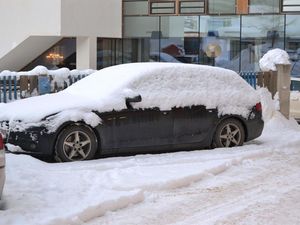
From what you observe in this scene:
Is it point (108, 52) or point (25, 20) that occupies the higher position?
point (25, 20)

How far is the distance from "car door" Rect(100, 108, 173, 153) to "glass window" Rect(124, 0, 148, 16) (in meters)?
19.1

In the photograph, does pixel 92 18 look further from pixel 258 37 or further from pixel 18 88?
pixel 18 88

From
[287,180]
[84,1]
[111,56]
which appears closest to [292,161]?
[287,180]

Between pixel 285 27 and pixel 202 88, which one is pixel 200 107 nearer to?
pixel 202 88

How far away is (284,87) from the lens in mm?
15859

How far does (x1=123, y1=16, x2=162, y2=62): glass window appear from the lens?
28.7 metres

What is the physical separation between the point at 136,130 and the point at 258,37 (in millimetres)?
17585

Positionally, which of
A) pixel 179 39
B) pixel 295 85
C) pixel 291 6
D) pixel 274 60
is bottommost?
pixel 295 85

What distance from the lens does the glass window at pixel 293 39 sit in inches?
993

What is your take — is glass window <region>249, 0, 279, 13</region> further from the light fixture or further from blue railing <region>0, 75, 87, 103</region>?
blue railing <region>0, 75, 87, 103</region>

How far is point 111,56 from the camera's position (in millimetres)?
29953

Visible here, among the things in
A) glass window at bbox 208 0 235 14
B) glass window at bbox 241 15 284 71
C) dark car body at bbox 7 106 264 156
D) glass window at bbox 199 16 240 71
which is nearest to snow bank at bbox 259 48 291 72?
dark car body at bbox 7 106 264 156

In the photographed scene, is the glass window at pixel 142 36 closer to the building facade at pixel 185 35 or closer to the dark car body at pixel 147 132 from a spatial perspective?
the building facade at pixel 185 35

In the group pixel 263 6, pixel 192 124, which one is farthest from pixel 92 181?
pixel 263 6
